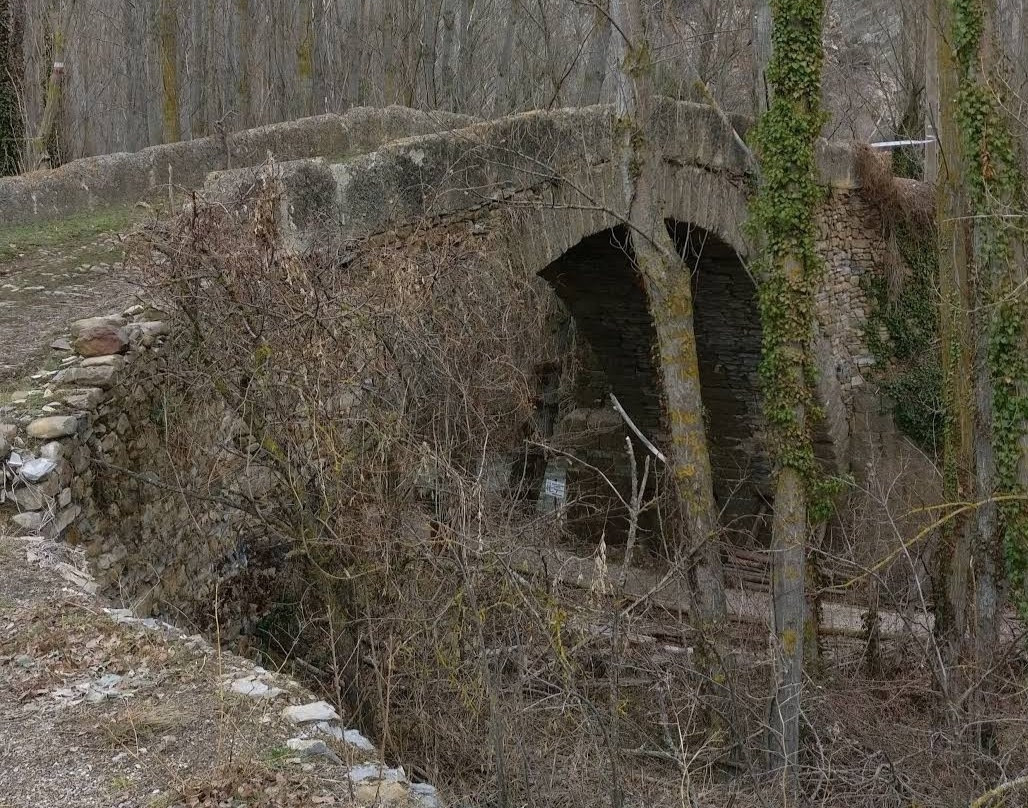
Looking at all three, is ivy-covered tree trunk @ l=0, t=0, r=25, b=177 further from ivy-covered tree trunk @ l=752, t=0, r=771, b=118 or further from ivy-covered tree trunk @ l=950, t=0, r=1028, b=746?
ivy-covered tree trunk @ l=950, t=0, r=1028, b=746

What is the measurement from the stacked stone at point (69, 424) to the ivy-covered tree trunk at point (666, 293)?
344cm

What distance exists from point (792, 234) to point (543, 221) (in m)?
1.80

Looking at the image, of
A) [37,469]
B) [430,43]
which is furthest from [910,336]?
[37,469]

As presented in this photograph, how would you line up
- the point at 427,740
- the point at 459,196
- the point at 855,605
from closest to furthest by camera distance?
the point at 427,740 → the point at 459,196 → the point at 855,605

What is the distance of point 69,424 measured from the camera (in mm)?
4281

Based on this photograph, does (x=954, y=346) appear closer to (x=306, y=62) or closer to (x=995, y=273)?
(x=995, y=273)

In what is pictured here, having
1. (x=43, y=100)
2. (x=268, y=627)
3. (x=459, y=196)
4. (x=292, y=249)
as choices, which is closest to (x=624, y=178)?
(x=459, y=196)

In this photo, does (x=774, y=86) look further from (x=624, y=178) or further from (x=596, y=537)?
(x=596, y=537)

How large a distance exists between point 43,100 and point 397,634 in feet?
23.6

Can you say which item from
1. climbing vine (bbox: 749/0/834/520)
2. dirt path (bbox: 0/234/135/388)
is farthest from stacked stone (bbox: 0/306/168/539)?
climbing vine (bbox: 749/0/834/520)

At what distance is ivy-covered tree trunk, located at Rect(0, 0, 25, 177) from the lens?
30.7 ft

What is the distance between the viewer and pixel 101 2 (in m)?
12.2

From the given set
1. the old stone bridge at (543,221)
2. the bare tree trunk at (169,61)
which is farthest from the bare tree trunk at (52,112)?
the old stone bridge at (543,221)

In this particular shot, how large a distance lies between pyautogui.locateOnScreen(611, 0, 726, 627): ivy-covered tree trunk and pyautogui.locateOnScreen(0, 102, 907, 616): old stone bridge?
0.40 m
